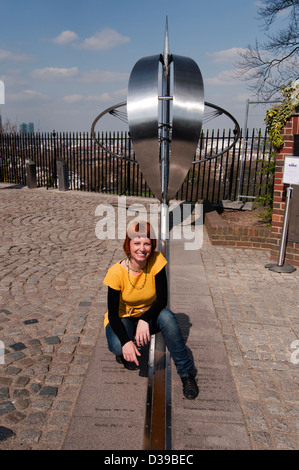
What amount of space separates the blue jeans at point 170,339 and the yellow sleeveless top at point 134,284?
0.12 m

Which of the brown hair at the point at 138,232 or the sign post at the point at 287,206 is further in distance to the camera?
the sign post at the point at 287,206

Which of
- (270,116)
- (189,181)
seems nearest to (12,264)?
(270,116)

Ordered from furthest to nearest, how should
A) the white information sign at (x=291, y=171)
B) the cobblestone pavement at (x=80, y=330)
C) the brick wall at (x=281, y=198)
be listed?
the brick wall at (x=281, y=198), the white information sign at (x=291, y=171), the cobblestone pavement at (x=80, y=330)

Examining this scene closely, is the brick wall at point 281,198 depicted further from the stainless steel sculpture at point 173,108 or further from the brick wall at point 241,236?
the stainless steel sculpture at point 173,108

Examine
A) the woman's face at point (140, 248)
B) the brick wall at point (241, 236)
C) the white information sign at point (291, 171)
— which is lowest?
the brick wall at point (241, 236)

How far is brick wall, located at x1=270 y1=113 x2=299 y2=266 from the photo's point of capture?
5719 millimetres

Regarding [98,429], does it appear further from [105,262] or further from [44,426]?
[105,262]

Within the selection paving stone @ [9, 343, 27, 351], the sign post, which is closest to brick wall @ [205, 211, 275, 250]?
the sign post

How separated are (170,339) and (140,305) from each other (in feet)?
1.30

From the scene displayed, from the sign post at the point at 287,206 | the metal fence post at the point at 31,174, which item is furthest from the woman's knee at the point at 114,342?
the metal fence post at the point at 31,174

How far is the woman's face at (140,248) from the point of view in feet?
9.37
